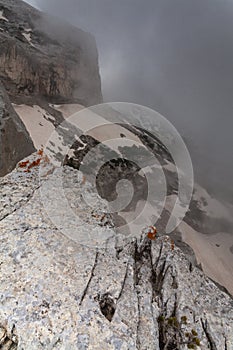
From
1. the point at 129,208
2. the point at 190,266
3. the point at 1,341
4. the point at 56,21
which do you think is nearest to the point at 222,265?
the point at 129,208

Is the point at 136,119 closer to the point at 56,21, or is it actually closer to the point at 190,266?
the point at 56,21

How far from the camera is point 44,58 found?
7544 cm

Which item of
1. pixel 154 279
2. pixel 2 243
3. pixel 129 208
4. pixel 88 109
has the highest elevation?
pixel 2 243

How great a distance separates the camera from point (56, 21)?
9350 centimetres

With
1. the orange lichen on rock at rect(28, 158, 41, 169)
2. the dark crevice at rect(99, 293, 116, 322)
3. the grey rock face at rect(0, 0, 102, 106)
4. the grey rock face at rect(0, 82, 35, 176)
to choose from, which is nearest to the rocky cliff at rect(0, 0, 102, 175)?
the grey rock face at rect(0, 0, 102, 106)

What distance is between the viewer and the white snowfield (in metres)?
42.2

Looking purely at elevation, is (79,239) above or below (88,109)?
above

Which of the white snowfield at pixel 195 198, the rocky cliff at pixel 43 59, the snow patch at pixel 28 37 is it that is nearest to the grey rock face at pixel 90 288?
the white snowfield at pixel 195 198

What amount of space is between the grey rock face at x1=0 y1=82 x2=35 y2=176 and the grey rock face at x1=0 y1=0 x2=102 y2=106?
4712 centimetres

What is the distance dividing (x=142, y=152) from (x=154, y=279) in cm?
5364

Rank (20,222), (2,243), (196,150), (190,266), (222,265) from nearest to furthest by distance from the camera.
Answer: (2,243) < (20,222) < (190,266) < (222,265) < (196,150)

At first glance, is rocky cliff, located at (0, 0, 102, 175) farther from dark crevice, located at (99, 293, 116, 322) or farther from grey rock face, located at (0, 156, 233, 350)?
dark crevice, located at (99, 293, 116, 322)

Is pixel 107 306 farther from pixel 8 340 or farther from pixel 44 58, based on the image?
pixel 44 58

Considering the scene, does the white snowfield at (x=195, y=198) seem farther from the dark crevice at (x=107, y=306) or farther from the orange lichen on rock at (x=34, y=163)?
the dark crevice at (x=107, y=306)
